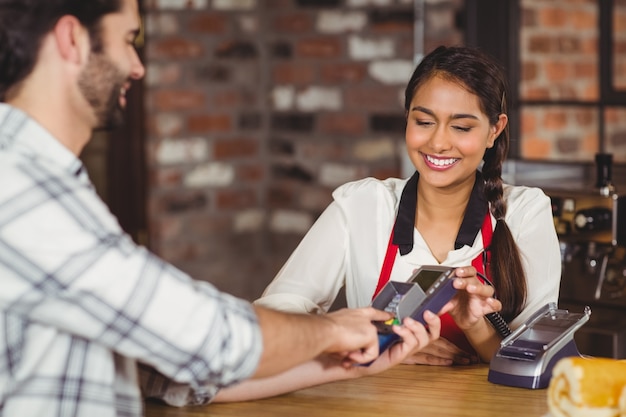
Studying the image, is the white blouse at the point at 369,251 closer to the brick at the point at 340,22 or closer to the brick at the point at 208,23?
the brick at the point at 340,22

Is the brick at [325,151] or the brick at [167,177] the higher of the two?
the brick at [325,151]

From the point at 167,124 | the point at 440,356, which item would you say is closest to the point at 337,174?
the point at 167,124

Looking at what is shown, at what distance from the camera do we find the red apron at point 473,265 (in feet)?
6.84

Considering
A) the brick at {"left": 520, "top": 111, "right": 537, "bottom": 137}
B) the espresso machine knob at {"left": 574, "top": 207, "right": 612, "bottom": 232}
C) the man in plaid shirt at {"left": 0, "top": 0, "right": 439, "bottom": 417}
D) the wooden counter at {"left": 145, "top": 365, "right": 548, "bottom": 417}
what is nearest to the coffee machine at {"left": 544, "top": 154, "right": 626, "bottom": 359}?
the espresso machine knob at {"left": 574, "top": 207, "right": 612, "bottom": 232}

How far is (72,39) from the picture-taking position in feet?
4.36

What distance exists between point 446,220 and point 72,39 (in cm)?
111

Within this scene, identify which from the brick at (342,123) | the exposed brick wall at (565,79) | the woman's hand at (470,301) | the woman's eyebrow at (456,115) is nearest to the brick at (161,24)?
the brick at (342,123)

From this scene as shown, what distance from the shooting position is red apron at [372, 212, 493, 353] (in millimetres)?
2084

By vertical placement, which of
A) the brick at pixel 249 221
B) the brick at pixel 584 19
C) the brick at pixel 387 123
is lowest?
the brick at pixel 249 221

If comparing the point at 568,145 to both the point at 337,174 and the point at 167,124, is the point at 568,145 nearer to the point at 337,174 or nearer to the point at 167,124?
the point at 337,174

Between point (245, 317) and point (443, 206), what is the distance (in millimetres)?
975

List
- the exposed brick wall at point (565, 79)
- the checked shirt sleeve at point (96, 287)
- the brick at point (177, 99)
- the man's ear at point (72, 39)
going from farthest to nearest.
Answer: the brick at point (177, 99) < the exposed brick wall at point (565, 79) < the man's ear at point (72, 39) < the checked shirt sleeve at point (96, 287)

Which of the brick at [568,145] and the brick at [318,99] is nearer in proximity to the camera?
the brick at [568,145]

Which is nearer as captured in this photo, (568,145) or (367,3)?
(568,145)
